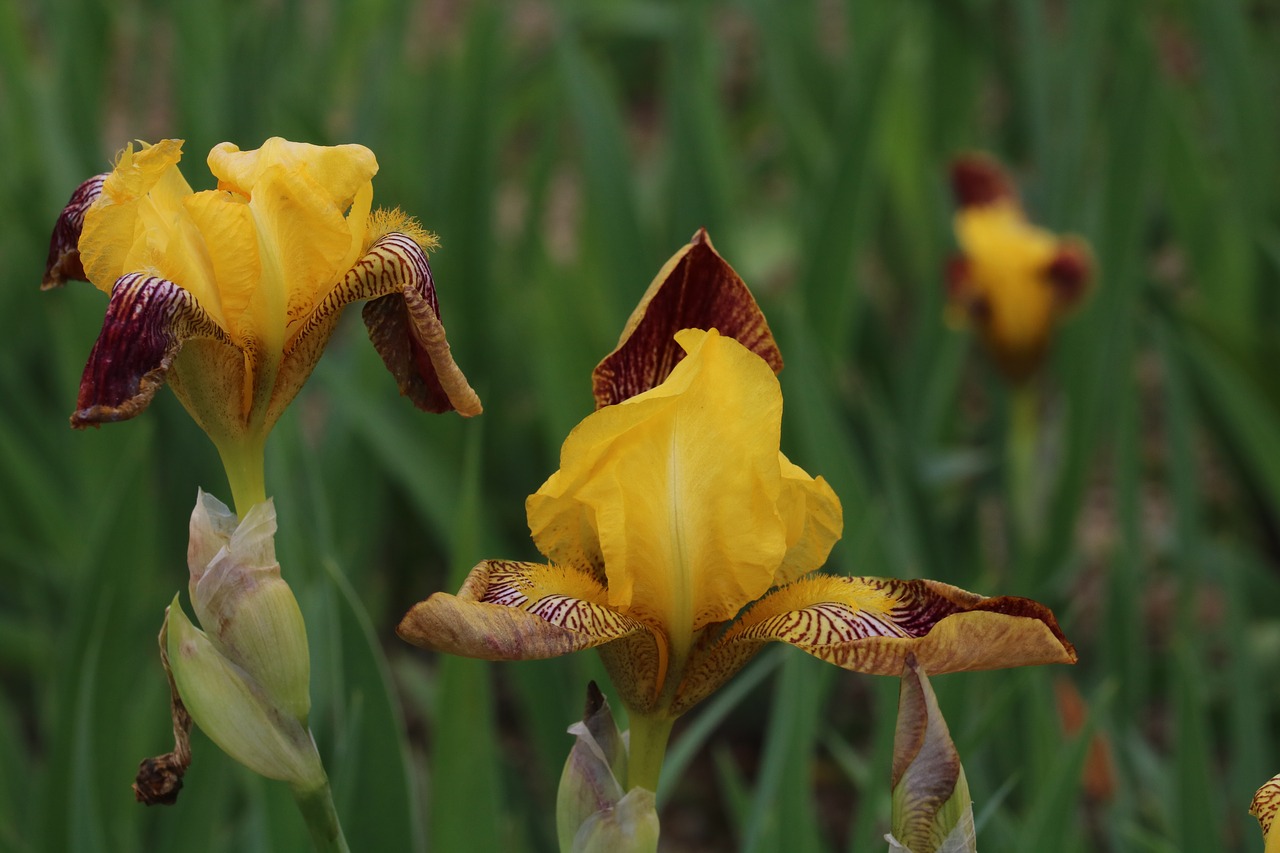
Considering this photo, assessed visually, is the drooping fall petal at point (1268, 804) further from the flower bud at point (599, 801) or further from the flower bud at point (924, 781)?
the flower bud at point (599, 801)

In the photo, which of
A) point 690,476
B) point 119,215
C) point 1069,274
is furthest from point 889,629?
point 1069,274

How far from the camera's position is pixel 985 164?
1964 mm

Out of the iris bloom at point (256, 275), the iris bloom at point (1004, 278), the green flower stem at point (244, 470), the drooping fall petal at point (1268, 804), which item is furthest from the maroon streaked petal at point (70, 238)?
the iris bloom at point (1004, 278)

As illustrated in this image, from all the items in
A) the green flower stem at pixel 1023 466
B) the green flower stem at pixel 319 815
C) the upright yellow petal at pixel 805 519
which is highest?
the upright yellow petal at pixel 805 519

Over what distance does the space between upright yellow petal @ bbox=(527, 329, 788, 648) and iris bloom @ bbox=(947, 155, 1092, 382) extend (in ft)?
4.32

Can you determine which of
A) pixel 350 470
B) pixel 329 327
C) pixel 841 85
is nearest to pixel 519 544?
pixel 350 470

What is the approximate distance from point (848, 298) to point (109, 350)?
1.34 meters

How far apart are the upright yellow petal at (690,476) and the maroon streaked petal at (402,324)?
70 millimetres

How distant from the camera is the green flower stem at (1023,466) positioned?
1881mm

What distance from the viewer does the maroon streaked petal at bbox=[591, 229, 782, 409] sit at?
0.72m

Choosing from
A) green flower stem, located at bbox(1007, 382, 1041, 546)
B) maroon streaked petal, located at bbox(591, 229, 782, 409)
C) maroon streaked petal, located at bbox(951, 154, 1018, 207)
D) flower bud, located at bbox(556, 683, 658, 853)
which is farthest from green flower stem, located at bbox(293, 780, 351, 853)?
maroon streaked petal, located at bbox(951, 154, 1018, 207)

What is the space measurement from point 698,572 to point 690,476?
0.05m

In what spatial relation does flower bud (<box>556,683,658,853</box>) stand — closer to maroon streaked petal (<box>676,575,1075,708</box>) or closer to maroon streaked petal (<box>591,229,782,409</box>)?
maroon streaked petal (<box>676,575,1075,708</box>)

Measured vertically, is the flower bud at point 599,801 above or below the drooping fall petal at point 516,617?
below
